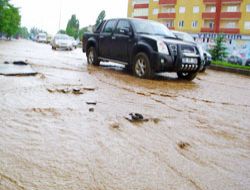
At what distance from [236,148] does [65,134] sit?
5.63 feet

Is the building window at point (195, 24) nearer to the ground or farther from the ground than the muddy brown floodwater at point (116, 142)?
farther from the ground

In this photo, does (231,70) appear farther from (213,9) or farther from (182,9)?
(182,9)

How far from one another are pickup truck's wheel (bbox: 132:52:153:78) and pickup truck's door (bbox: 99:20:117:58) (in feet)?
5.48

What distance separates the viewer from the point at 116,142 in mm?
3264

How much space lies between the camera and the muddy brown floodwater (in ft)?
8.05

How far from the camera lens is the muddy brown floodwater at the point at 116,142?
2455 mm

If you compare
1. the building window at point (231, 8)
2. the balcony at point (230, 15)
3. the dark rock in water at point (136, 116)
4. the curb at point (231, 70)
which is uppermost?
the building window at point (231, 8)

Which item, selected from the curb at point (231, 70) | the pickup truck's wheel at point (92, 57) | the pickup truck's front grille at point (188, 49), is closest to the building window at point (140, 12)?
the curb at point (231, 70)

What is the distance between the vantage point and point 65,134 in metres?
3.40

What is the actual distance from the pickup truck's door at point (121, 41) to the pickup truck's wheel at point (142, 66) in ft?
2.18

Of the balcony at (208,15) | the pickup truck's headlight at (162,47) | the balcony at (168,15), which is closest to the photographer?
the pickup truck's headlight at (162,47)

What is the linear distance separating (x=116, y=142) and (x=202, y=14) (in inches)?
2120

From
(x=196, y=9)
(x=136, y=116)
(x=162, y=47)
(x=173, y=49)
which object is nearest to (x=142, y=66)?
(x=162, y=47)

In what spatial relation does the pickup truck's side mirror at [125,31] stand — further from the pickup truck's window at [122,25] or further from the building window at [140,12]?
the building window at [140,12]
